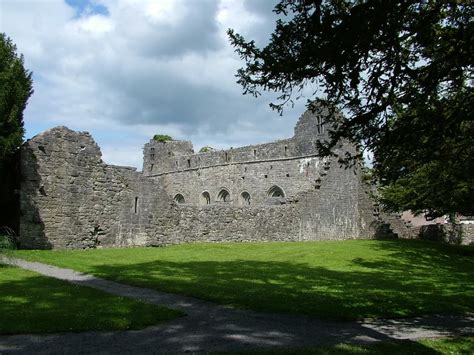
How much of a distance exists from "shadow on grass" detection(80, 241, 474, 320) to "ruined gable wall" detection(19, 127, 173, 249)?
18.7 ft

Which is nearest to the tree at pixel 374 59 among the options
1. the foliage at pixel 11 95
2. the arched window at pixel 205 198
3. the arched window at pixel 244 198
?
the foliage at pixel 11 95

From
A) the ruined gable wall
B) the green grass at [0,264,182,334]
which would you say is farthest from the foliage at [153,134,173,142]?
the green grass at [0,264,182,334]

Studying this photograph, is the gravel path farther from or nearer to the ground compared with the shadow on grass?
nearer to the ground

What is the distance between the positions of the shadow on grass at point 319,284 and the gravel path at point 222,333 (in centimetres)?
49

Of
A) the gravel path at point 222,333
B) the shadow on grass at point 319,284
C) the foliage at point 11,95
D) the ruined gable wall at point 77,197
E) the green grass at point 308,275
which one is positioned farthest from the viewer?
the ruined gable wall at point 77,197

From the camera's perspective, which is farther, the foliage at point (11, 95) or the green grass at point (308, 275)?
the foliage at point (11, 95)

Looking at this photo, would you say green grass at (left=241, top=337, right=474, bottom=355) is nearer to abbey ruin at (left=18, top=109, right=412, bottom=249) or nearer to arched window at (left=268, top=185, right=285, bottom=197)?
abbey ruin at (left=18, top=109, right=412, bottom=249)

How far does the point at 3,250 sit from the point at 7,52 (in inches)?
281

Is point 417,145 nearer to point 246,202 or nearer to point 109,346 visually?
point 109,346

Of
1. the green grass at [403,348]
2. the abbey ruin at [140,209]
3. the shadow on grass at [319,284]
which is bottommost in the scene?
the green grass at [403,348]

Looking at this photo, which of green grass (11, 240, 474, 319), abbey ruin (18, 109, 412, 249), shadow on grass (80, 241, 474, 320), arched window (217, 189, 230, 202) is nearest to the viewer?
shadow on grass (80, 241, 474, 320)

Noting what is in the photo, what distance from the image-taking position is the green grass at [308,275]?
8.68 meters

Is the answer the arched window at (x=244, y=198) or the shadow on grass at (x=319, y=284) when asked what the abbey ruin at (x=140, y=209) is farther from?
the arched window at (x=244, y=198)

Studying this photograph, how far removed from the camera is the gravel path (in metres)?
5.63
